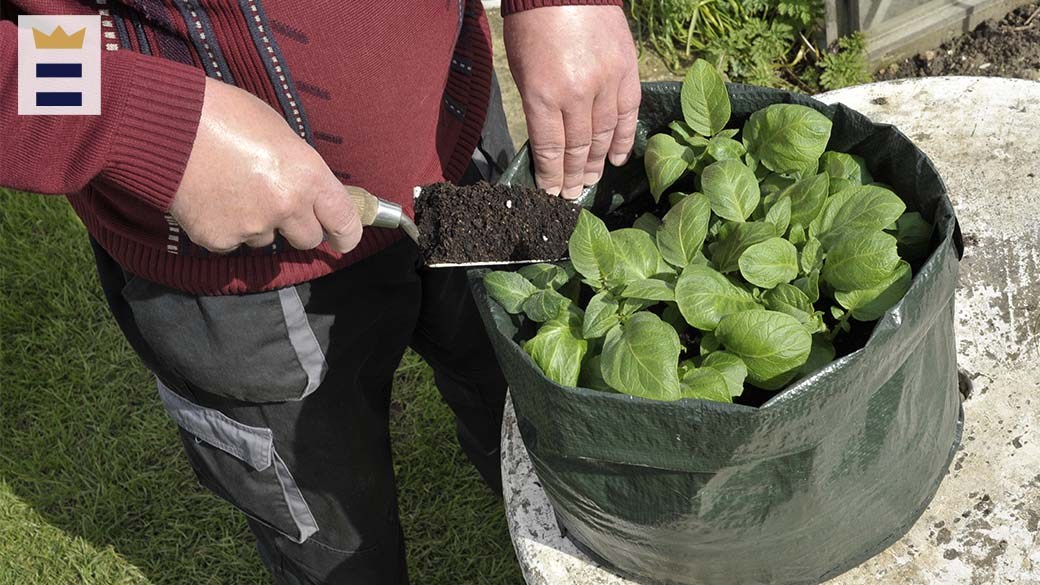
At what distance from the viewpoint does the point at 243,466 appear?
4.98 ft

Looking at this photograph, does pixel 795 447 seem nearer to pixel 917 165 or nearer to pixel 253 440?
pixel 917 165

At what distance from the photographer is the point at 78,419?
2555 mm

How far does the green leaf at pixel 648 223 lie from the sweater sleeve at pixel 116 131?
52 centimetres

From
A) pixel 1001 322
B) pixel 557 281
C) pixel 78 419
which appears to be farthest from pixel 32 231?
pixel 1001 322

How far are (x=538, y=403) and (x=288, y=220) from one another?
34cm

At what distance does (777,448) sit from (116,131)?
714mm

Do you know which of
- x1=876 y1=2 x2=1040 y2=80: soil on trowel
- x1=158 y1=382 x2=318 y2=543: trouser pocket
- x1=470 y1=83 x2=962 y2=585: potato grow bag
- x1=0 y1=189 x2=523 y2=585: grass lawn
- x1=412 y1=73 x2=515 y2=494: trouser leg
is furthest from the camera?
x1=876 y1=2 x2=1040 y2=80: soil on trowel

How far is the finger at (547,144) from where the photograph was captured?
121 centimetres

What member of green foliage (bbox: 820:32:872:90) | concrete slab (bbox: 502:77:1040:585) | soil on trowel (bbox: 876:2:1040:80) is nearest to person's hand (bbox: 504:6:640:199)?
concrete slab (bbox: 502:77:1040:585)

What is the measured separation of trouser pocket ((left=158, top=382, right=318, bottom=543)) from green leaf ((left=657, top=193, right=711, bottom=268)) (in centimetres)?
69

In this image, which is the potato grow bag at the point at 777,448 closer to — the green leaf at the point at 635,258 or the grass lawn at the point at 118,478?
the green leaf at the point at 635,258

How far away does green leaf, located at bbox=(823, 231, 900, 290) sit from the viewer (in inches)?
38.7

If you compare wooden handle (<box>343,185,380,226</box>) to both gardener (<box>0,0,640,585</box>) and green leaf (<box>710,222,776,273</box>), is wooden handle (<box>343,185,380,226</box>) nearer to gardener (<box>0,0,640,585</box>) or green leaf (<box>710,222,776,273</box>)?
gardener (<box>0,0,640,585</box>)

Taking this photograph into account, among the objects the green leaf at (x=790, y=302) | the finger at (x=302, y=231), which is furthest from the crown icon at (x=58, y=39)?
the green leaf at (x=790, y=302)
